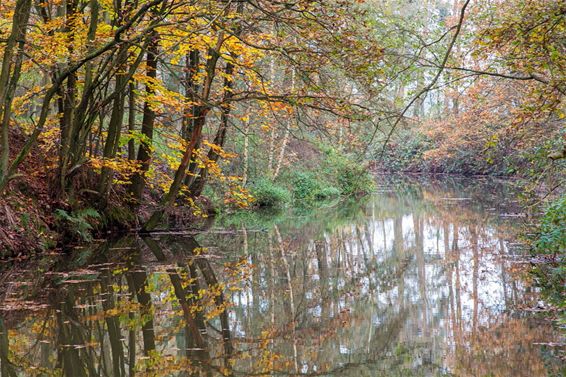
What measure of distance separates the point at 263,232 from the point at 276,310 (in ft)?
27.1

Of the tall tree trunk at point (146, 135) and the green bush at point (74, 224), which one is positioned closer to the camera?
the green bush at point (74, 224)

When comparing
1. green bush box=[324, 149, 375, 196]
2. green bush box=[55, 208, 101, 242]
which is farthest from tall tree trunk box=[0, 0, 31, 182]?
green bush box=[324, 149, 375, 196]

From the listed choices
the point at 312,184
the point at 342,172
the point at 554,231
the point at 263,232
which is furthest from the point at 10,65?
the point at 342,172

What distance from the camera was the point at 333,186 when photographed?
3116 cm

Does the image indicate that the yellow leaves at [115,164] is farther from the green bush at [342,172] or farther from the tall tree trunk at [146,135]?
the green bush at [342,172]

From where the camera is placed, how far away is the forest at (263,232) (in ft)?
18.4

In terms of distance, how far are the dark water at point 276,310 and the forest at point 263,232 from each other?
4cm

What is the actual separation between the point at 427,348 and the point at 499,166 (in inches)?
1341

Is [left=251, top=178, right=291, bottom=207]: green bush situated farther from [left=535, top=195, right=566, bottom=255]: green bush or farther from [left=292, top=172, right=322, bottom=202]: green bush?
[left=535, top=195, right=566, bottom=255]: green bush

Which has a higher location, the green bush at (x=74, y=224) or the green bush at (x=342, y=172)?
the green bush at (x=342, y=172)

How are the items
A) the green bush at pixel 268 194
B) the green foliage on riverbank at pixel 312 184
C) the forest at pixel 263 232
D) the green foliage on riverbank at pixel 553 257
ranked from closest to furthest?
the forest at pixel 263 232, the green foliage on riverbank at pixel 553 257, the green bush at pixel 268 194, the green foliage on riverbank at pixel 312 184

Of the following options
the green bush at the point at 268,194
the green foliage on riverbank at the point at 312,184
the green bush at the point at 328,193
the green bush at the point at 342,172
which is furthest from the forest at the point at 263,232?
the green bush at the point at 342,172

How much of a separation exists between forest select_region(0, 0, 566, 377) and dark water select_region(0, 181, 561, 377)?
35mm

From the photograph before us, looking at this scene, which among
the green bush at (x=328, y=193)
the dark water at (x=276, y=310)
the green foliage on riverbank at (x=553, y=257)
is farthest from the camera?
the green bush at (x=328, y=193)
